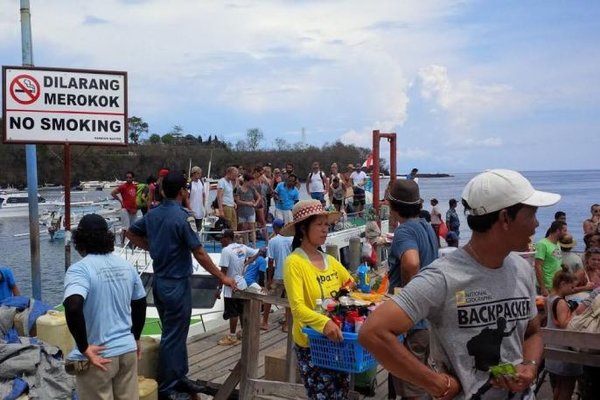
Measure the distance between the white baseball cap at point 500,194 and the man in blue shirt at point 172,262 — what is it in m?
3.28

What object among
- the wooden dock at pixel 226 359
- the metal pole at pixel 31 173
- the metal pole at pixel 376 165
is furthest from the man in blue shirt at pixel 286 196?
the metal pole at pixel 31 173

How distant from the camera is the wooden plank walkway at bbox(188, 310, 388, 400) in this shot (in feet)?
20.8

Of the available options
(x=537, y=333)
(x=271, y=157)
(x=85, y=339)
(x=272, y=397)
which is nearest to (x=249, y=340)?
(x=272, y=397)

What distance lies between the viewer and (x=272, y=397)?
532 cm

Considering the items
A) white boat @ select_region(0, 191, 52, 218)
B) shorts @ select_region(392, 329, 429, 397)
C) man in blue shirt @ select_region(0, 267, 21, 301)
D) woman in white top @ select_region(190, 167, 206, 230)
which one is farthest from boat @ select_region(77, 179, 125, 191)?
shorts @ select_region(392, 329, 429, 397)

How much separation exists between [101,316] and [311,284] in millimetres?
1495

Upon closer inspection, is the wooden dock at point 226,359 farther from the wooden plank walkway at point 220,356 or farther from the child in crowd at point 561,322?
the child in crowd at point 561,322

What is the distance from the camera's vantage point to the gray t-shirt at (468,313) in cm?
223

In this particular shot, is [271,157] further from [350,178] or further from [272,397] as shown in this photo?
[272,397]

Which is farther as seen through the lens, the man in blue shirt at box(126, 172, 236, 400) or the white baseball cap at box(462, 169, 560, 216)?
the man in blue shirt at box(126, 172, 236, 400)

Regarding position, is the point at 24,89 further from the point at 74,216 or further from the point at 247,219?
the point at 74,216

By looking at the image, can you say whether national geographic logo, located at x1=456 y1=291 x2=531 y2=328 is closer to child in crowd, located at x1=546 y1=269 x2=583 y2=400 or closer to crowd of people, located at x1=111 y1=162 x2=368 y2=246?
child in crowd, located at x1=546 y1=269 x2=583 y2=400

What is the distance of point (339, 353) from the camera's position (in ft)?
12.5

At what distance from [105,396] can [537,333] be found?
3095 mm
